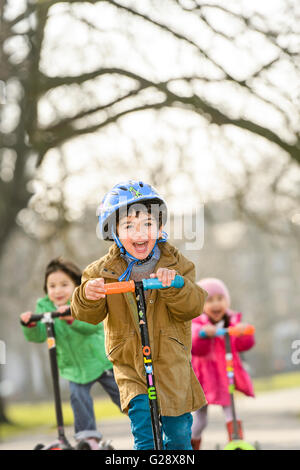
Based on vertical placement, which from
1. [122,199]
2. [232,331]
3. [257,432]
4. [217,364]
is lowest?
[257,432]

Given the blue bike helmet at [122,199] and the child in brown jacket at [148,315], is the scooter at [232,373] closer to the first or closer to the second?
the child in brown jacket at [148,315]

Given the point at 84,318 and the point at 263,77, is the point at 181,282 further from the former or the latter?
the point at 263,77

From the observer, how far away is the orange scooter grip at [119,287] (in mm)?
3424

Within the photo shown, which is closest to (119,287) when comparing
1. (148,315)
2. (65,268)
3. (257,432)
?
(148,315)

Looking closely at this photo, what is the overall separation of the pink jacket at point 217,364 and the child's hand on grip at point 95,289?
1.99 m

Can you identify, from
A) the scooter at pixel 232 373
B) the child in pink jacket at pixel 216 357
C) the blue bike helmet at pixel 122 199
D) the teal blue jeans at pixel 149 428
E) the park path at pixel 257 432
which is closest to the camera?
the teal blue jeans at pixel 149 428

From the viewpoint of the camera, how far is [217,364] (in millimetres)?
5539

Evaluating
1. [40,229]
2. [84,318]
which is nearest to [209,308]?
[84,318]

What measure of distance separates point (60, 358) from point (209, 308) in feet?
3.90

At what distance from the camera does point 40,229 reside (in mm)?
12609

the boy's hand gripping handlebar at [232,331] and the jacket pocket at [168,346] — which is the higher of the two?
the boy's hand gripping handlebar at [232,331]

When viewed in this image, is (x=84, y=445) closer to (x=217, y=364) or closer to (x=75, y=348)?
(x=75, y=348)

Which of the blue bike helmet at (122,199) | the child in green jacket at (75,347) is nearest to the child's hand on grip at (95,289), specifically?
the blue bike helmet at (122,199)

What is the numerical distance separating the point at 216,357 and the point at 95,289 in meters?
2.32
